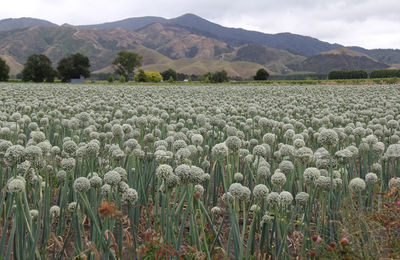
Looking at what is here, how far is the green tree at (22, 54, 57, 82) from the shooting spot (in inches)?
3118

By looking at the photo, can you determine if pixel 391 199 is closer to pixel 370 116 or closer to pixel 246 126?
pixel 246 126

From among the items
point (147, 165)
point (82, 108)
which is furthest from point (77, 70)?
point (147, 165)

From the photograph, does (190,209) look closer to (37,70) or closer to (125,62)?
(37,70)

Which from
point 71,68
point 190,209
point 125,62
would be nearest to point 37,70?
point 71,68

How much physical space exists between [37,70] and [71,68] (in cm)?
1624

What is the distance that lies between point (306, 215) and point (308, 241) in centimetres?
25

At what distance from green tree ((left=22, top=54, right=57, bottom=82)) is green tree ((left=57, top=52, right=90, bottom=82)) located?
1129 cm

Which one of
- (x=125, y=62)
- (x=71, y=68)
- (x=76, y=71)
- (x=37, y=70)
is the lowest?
(x=37, y=70)

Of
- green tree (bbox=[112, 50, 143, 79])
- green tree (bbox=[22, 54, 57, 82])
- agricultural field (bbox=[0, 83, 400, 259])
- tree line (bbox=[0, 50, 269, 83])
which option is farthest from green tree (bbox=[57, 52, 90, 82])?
agricultural field (bbox=[0, 83, 400, 259])

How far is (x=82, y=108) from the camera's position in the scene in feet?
30.0

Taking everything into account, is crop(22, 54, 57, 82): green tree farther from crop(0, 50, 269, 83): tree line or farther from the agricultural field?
the agricultural field

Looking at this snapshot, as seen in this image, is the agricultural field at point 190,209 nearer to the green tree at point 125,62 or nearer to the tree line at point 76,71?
the tree line at point 76,71

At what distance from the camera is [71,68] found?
314 feet

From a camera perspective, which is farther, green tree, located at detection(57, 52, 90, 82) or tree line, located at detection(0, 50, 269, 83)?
green tree, located at detection(57, 52, 90, 82)
